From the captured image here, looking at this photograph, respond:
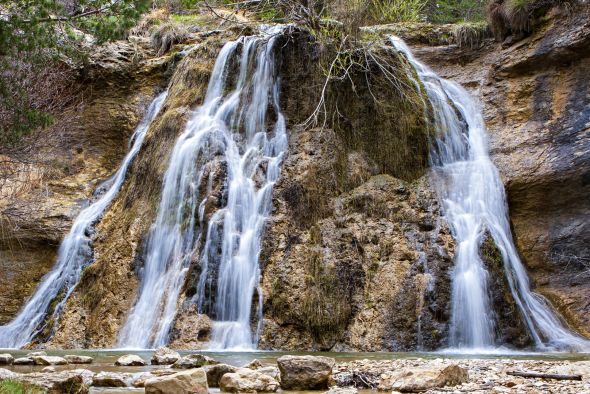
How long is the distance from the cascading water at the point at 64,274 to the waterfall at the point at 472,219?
7770 millimetres

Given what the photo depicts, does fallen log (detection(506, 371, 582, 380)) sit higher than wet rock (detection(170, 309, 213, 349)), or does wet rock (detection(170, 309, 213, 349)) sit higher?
wet rock (detection(170, 309, 213, 349))

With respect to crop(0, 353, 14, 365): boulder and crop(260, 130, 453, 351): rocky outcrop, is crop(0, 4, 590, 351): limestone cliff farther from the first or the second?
crop(0, 353, 14, 365): boulder

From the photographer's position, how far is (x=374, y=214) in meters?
12.0

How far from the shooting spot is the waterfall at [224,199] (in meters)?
10.8

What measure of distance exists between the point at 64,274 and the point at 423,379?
10.6 meters

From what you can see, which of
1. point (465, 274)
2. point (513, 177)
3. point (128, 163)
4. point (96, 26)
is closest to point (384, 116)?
point (513, 177)

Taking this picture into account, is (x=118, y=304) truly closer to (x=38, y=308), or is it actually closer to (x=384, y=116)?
(x=38, y=308)

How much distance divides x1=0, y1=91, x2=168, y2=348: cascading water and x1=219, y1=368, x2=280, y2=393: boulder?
324 inches

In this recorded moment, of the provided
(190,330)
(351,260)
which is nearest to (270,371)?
(190,330)

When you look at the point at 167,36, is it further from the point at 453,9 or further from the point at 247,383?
the point at 247,383

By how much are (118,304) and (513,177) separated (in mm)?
8711

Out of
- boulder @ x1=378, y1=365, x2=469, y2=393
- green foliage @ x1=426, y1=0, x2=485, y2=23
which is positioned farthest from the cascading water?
green foliage @ x1=426, y1=0, x2=485, y2=23

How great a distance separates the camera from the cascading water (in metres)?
12.4

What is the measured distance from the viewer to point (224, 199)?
12055mm
